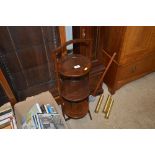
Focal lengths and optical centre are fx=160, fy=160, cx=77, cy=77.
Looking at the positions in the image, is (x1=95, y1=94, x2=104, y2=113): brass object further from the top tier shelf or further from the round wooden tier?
the top tier shelf

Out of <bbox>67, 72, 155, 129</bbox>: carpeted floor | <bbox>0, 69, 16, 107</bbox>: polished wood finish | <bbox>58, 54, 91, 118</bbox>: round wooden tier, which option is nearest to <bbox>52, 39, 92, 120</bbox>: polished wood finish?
<bbox>58, 54, 91, 118</bbox>: round wooden tier

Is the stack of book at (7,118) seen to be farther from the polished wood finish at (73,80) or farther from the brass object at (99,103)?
the brass object at (99,103)

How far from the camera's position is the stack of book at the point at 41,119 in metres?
1.41

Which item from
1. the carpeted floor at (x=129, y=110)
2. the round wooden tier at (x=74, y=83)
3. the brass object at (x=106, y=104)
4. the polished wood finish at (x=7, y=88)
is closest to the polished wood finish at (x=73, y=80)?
the round wooden tier at (x=74, y=83)

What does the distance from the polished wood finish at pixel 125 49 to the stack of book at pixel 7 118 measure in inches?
41.7

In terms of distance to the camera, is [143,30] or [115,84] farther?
[115,84]

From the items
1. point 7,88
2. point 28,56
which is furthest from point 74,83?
point 7,88

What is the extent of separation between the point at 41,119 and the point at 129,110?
121 centimetres

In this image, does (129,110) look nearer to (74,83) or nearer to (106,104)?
(106,104)

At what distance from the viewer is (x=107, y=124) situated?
1.96m
